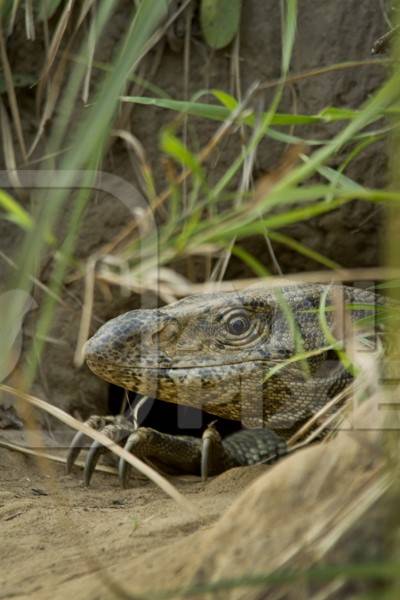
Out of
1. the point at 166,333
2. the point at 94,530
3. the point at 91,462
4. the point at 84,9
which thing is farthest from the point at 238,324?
the point at 84,9

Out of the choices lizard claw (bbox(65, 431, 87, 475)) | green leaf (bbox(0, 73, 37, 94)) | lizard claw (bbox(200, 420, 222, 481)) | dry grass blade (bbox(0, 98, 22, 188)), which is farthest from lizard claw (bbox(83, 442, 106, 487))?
green leaf (bbox(0, 73, 37, 94))

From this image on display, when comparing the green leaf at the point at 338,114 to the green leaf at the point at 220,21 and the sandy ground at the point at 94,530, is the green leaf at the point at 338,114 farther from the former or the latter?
the green leaf at the point at 220,21

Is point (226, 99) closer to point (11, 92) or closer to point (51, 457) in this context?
point (51, 457)

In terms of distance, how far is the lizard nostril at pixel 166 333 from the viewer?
460cm

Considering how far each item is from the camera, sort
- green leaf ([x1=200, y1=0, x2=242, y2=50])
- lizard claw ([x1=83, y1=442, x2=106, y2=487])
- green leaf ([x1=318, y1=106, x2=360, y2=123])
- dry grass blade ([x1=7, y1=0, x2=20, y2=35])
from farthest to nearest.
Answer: green leaf ([x1=200, y1=0, x2=242, y2=50]), dry grass blade ([x1=7, y1=0, x2=20, y2=35]), lizard claw ([x1=83, y1=442, x2=106, y2=487]), green leaf ([x1=318, y1=106, x2=360, y2=123])

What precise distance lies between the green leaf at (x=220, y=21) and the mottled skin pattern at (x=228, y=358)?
1.99m

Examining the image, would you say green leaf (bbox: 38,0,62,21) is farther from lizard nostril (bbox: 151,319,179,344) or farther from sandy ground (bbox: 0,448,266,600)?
sandy ground (bbox: 0,448,266,600)

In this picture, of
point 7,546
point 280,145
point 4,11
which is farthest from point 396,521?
point 4,11

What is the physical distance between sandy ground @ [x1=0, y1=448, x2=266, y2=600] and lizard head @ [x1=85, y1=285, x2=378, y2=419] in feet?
1.51

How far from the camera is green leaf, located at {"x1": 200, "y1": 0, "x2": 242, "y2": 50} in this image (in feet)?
19.5

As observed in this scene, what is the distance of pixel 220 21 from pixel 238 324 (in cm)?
227

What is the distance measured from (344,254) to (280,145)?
35.1 inches

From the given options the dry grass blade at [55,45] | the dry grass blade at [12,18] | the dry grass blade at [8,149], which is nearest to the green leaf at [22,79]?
the dry grass blade at [8,149]

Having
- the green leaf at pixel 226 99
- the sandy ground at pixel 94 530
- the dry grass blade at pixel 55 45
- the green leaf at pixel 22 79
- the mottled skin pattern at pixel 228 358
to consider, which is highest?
the green leaf at pixel 22 79
